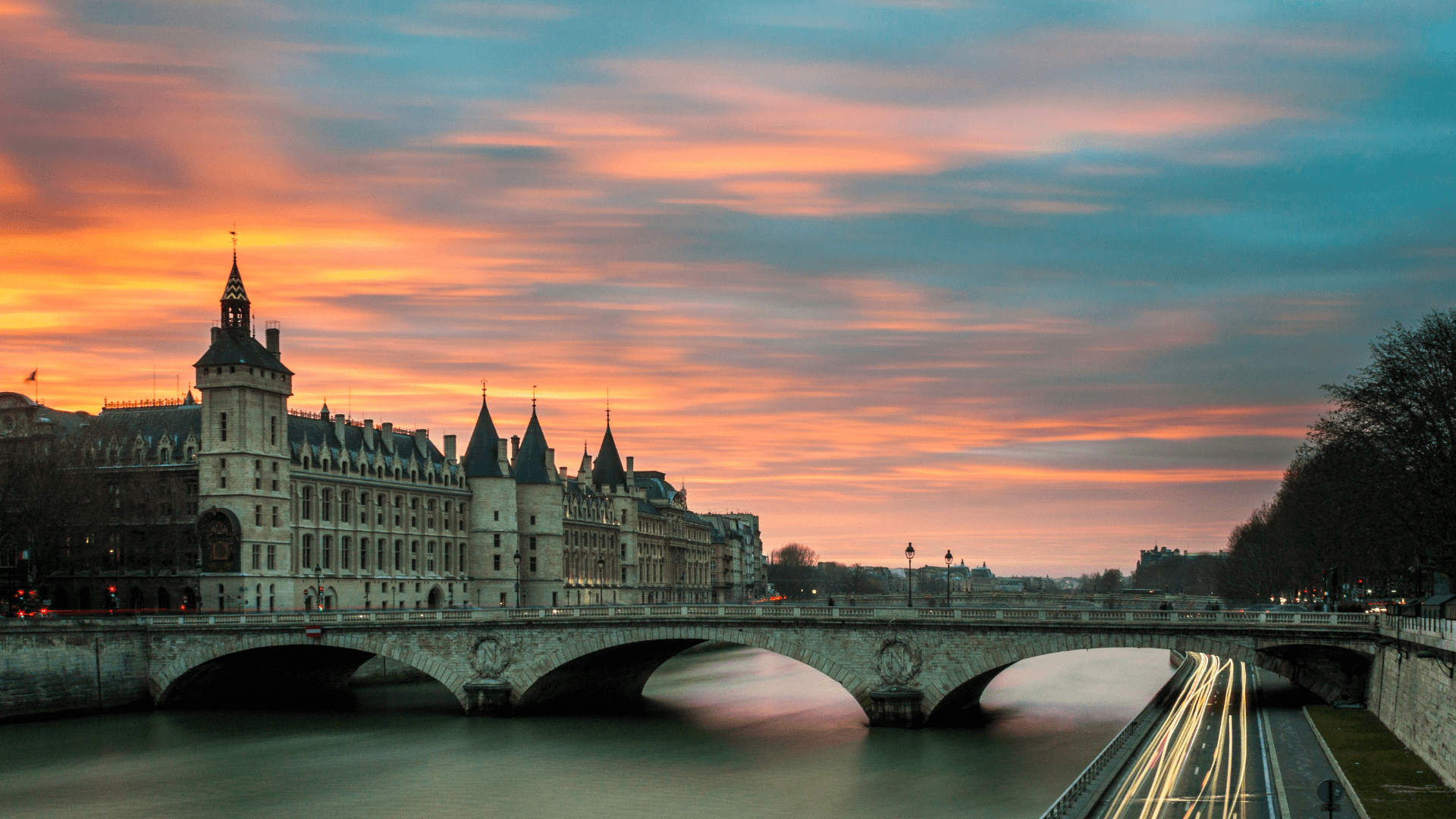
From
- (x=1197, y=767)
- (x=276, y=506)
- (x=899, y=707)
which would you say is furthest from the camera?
(x=276, y=506)

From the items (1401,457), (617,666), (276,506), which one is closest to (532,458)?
(276,506)

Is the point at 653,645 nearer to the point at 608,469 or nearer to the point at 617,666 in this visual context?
the point at 617,666

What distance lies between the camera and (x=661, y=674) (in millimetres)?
112188

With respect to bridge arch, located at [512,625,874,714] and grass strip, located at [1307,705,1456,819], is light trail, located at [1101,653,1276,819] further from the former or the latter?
bridge arch, located at [512,625,874,714]

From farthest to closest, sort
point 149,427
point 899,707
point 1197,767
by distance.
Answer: point 149,427
point 899,707
point 1197,767

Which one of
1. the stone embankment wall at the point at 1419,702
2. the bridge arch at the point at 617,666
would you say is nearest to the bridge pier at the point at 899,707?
the bridge arch at the point at 617,666

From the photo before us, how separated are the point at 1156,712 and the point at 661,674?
5021 centimetres

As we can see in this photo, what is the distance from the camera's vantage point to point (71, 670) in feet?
258

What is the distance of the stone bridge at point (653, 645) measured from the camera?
203ft

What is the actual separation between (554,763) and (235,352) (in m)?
54.0

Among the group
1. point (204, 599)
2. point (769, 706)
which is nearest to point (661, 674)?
point (769, 706)

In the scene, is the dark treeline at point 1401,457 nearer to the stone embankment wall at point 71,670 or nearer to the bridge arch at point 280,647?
the bridge arch at point 280,647

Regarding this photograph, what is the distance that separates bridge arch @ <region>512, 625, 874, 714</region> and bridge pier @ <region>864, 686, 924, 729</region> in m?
0.98

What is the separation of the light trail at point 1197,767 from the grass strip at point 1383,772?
A: 2792 millimetres
